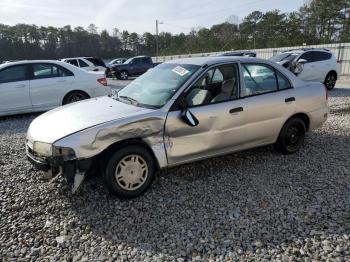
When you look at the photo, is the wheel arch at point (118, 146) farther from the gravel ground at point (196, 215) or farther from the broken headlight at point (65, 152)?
the gravel ground at point (196, 215)

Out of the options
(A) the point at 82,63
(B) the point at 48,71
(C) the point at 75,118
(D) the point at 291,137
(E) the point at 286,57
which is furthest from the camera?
(A) the point at 82,63

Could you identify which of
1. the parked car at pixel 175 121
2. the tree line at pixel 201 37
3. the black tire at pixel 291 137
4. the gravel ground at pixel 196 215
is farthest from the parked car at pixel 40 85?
the tree line at pixel 201 37

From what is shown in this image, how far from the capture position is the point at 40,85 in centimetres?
824

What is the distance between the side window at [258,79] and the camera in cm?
447

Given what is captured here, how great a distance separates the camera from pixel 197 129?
13.1 ft

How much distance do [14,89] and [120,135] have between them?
19.0 feet

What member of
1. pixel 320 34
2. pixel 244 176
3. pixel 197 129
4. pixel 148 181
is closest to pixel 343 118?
pixel 244 176

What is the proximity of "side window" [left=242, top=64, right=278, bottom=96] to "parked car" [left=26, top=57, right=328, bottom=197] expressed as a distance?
0.01 meters

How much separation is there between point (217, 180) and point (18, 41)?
73.1 meters

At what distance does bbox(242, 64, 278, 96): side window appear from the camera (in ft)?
14.7

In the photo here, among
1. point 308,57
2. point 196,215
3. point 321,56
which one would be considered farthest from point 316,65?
point 196,215

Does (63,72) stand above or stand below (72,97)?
above

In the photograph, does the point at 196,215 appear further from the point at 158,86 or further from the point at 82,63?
the point at 82,63

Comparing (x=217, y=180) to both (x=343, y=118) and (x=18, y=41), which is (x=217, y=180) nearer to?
(x=343, y=118)
